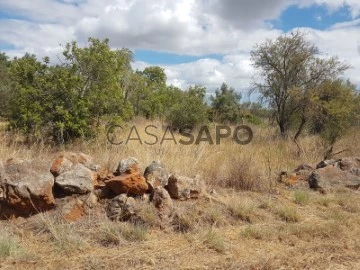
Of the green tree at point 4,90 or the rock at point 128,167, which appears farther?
the green tree at point 4,90

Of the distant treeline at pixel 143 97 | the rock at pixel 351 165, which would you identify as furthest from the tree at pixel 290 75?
the rock at pixel 351 165

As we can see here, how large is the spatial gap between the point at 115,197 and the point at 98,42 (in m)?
6.31

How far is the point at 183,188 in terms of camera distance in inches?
234

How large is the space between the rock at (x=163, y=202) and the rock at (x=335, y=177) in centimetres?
365

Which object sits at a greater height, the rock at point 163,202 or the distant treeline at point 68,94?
the distant treeline at point 68,94

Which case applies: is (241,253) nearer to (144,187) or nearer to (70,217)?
(144,187)

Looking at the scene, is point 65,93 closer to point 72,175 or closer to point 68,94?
Result: point 68,94

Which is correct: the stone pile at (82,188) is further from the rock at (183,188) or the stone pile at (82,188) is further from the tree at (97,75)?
the tree at (97,75)

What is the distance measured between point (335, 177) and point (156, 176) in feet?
13.5

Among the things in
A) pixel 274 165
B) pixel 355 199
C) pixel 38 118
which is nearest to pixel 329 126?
pixel 274 165

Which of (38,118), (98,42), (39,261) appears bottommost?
(39,261)

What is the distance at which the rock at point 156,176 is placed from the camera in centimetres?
584

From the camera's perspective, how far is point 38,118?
9766 millimetres

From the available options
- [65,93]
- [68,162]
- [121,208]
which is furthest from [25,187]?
[65,93]
